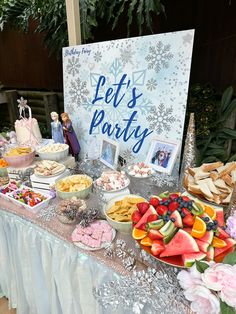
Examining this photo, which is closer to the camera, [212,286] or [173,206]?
[212,286]

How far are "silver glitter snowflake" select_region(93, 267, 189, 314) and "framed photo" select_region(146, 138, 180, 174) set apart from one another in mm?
499

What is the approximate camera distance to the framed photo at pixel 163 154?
1.11m

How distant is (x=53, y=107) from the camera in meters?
3.21

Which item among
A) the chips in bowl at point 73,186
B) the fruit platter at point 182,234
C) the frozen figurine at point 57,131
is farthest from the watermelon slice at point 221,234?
the frozen figurine at point 57,131

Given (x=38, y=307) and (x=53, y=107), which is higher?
(x=53, y=107)

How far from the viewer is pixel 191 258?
2.06 feet

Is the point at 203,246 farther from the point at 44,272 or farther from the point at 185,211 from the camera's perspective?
the point at 44,272

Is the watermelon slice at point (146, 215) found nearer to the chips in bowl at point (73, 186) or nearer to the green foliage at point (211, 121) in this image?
the chips in bowl at point (73, 186)

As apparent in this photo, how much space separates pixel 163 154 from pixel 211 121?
989 mm

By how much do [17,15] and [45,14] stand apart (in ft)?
1.45

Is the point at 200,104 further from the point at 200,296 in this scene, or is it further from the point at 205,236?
the point at 200,296

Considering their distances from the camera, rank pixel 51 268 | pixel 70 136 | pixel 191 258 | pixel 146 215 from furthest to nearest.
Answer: pixel 70 136, pixel 51 268, pixel 146 215, pixel 191 258

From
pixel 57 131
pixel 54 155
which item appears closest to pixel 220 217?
pixel 54 155

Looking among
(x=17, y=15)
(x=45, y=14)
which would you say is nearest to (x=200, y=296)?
(x=45, y=14)
